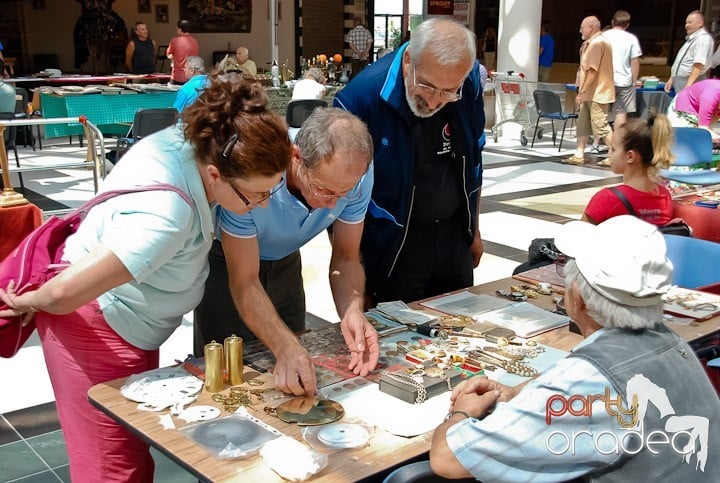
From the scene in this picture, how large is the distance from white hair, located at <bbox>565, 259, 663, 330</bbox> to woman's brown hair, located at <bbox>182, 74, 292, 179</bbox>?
2.29ft

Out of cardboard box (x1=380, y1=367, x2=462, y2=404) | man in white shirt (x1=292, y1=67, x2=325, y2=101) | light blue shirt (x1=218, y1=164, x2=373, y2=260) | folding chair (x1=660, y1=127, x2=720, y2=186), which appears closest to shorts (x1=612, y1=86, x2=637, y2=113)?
man in white shirt (x1=292, y1=67, x2=325, y2=101)

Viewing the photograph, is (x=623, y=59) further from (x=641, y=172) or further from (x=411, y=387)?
(x=411, y=387)

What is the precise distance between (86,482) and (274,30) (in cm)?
1020

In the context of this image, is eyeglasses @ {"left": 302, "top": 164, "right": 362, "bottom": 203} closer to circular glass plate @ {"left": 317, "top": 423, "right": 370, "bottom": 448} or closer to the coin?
the coin

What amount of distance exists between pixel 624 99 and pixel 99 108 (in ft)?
21.3

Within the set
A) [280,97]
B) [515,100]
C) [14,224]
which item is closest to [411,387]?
[14,224]

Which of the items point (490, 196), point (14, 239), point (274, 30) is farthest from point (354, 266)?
point (274, 30)

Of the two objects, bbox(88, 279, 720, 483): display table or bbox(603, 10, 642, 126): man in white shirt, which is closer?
bbox(88, 279, 720, 483): display table

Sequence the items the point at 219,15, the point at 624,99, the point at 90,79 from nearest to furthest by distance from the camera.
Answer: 1. the point at 624,99
2. the point at 90,79
3. the point at 219,15

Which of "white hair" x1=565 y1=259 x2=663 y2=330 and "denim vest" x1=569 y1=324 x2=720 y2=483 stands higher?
"white hair" x1=565 y1=259 x2=663 y2=330

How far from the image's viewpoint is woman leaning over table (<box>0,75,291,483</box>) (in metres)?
1.67

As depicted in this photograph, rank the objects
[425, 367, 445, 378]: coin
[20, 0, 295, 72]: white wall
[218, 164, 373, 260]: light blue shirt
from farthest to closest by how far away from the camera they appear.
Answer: [20, 0, 295, 72]: white wall < [218, 164, 373, 260]: light blue shirt < [425, 367, 445, 378]: coin

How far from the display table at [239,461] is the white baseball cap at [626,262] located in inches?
19.9

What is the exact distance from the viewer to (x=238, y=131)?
1703 millimetres
